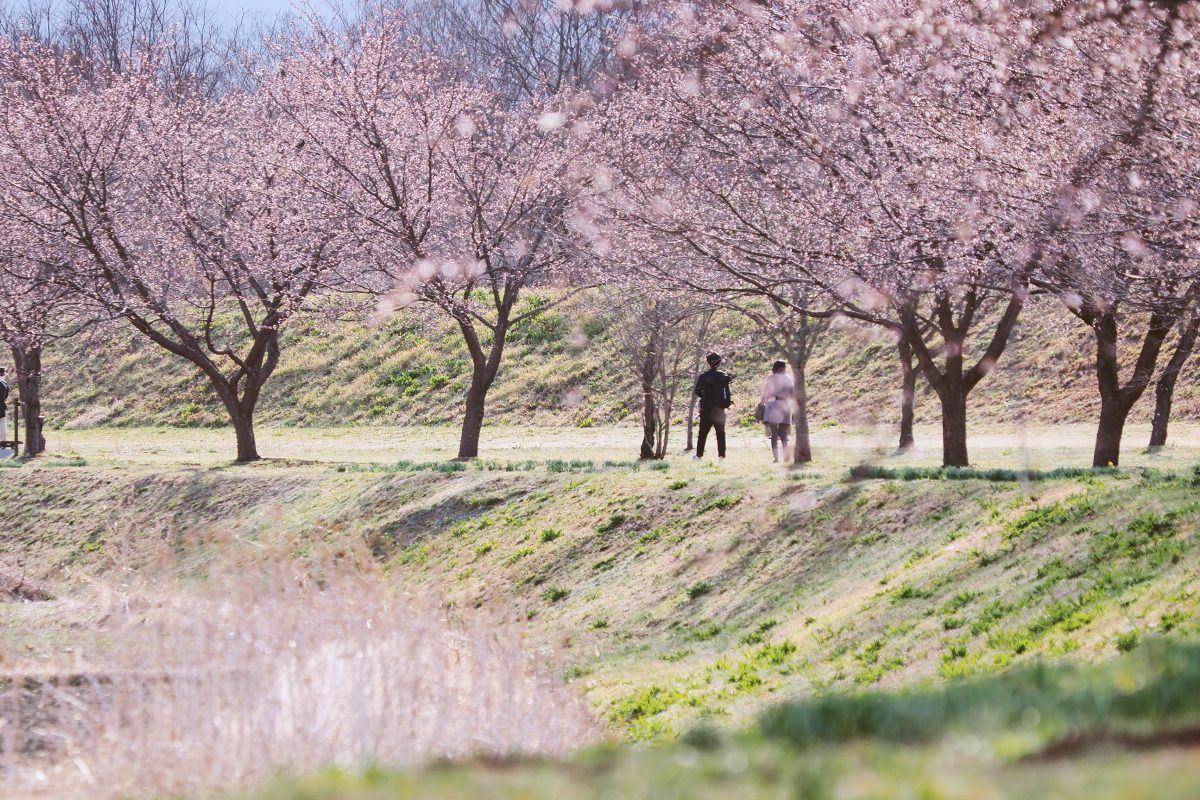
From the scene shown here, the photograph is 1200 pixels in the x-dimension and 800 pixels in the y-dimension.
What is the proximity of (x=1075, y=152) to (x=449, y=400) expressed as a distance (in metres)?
27.3

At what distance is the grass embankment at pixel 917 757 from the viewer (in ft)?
13.0

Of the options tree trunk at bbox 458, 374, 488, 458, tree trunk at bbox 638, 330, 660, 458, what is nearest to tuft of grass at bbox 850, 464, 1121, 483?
tree trunk at bbox 638, 330, 660, 458

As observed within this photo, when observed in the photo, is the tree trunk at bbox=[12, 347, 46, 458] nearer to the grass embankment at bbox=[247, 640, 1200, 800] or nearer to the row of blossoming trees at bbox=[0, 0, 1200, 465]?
the row of blossoming trees at bbox=[0, 0, 1200, 465]

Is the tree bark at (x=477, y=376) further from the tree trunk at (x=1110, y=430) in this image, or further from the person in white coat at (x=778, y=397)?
the tree trunk at (x=1110, y=430)

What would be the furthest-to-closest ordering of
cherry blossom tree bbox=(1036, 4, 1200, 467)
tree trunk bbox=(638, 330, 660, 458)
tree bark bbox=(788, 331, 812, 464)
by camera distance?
tree trunk bbox=(638, 330, 660, 458) → tree bark bbox=(788, 331, 812, 464) → cherry blossom tree bbox=(1036, 4, 1200, 467)

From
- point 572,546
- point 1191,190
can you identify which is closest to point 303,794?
point 1191,190

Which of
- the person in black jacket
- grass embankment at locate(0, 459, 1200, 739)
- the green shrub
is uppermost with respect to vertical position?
the person in black jacket

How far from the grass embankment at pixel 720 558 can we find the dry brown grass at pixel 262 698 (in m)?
1.86

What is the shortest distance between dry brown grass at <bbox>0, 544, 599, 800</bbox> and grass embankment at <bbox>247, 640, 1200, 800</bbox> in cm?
208

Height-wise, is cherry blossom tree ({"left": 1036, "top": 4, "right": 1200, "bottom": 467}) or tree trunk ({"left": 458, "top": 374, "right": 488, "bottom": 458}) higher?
cherry blossom tree ({"left": 1036, "top": 4, "right": 1200, "bottom": 467})

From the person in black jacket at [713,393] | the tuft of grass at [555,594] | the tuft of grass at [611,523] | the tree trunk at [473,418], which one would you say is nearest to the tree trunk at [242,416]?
the tree trunk at [473,418]

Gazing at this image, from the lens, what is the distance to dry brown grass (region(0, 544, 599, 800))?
717cm

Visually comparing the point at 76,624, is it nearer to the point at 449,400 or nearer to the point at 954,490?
the point at 954,490

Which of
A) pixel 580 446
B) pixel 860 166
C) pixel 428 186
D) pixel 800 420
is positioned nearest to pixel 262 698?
pixel 860 166
